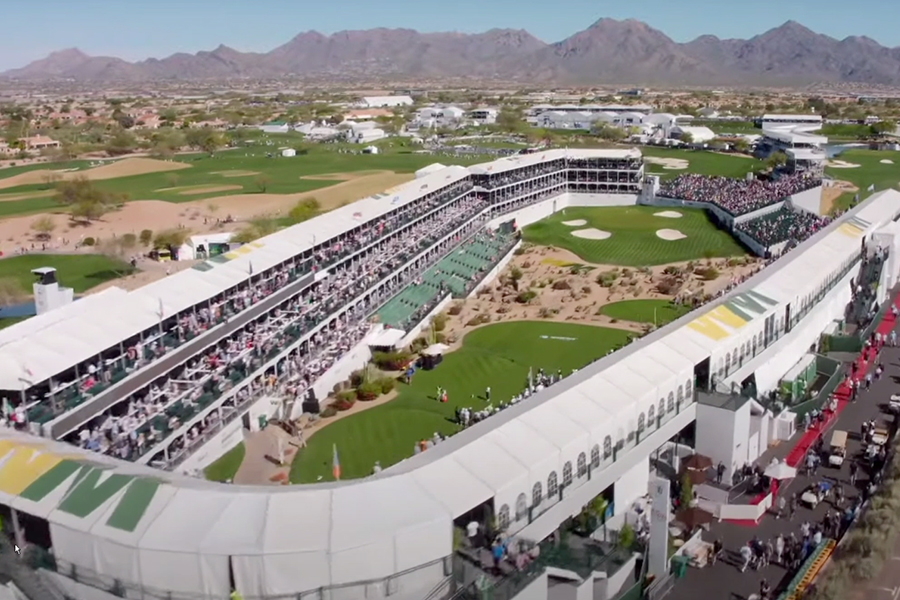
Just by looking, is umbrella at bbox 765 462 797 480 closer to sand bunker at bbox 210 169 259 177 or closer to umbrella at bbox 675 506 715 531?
umbrella at bbox 675 506 715 531

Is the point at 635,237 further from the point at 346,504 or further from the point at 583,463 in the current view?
the point at 346,504

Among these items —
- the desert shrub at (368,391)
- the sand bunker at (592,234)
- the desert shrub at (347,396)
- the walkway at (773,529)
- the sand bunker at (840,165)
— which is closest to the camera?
the walkway at (773,529)

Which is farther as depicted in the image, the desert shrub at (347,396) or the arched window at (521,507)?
the desert shrub at (347,396)

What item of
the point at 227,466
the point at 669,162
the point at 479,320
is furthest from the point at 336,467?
the point at 669,162

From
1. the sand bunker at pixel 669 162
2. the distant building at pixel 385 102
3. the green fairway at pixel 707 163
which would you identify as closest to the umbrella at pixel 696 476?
the green fairway at pixel 707 163

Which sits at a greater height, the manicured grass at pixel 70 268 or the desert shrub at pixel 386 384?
the manicured grass at pixel 70 268

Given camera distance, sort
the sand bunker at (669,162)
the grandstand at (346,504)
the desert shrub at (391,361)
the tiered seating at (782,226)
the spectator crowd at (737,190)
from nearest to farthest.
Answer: the grandstand at (346,504)
the desert shrub at (391,361)
the tiered seating at (782,226)
the spectator crowd at (737,190)
the sand bunker at (669,162)

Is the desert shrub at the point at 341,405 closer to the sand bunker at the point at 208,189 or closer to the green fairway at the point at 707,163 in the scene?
the sand bunker at the point at 208,189
